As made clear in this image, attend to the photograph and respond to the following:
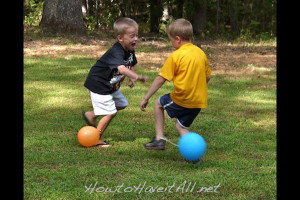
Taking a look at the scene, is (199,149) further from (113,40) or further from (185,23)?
(113,40)

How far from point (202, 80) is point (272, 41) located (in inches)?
461

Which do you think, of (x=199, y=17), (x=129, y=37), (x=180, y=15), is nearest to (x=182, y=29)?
(x=129, y=37)

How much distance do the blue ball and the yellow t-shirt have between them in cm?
43

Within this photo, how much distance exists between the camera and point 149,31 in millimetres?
19812

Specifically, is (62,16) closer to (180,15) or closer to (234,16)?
(180,15)

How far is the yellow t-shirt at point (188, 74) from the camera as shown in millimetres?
5359

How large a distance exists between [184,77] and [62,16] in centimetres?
1044

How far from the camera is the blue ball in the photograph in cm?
521

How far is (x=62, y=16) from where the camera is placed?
15031 millimetres

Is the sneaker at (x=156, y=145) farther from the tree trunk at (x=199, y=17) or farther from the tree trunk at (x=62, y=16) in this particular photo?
the tree trunk at (x=199, y=17)

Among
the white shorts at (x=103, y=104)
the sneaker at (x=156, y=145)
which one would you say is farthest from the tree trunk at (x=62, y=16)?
the sneaker at (x=156, y=145)

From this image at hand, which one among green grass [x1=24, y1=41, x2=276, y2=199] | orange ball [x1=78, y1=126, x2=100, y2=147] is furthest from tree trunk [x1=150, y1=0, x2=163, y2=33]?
orange ball [x1=78, y1=126, x2=100, y2=147]

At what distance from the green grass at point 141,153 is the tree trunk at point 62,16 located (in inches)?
216

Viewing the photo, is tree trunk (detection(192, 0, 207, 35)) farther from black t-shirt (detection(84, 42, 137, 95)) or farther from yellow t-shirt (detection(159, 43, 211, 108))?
yellow t-shirt (detection(159, 43, 211, 108))
